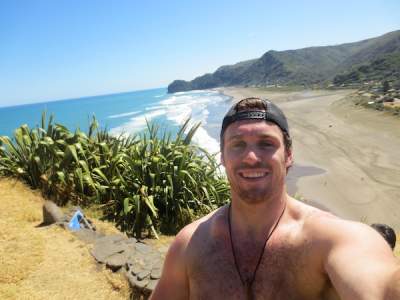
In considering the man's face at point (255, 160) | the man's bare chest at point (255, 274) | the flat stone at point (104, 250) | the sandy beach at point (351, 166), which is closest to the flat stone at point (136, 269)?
the flat stone at point (104, 250)

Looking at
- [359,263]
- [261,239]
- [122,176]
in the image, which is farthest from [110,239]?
[359,263]

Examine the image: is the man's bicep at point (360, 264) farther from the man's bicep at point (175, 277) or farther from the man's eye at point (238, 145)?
the man's bicep at point (175, 277)

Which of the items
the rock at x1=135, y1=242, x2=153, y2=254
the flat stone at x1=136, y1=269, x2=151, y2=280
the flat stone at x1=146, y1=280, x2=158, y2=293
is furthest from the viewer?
the rock at x1=135, y1=242, x2=153, y2=254

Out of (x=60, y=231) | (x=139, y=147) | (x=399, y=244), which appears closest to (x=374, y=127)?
(x=399, y=244)

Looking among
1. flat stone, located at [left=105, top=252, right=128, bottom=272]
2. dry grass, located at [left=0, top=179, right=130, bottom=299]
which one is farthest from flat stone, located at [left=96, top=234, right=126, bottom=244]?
flat stone, located at [left=105, top=252, right=128, bottom=272]

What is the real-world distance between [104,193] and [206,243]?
14.3 ft

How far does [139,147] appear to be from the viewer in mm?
6586

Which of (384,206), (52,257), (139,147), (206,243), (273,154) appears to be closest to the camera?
(273,154)

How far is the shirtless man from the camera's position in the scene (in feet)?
5.56

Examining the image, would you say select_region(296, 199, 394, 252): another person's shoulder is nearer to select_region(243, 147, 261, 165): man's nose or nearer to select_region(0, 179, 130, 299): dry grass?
select_region(243, 147, 261, 165): man's nose

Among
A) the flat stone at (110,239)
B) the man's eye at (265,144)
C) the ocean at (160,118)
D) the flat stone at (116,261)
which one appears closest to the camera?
the man's eye at (265,144)

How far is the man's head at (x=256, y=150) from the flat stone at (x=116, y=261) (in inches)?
97.9

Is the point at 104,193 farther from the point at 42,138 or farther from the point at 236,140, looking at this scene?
the point at 236,140

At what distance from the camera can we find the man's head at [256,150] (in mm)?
1854
